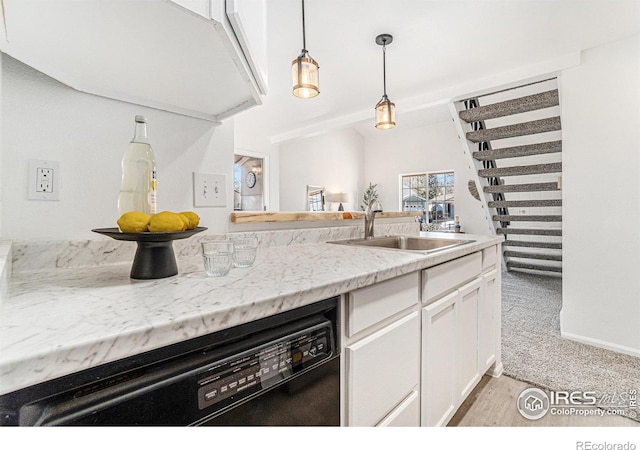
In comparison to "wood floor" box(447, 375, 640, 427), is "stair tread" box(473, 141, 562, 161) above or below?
above

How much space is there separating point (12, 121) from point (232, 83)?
60 cm

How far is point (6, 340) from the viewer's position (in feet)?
1.23

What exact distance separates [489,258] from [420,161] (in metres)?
5.52

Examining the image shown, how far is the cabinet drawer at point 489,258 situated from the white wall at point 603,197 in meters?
1.18

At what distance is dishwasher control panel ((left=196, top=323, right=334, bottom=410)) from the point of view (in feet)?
1.67

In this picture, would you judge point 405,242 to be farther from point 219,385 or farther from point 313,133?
point 313,133

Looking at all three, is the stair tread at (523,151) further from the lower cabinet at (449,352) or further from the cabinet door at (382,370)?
the cabinet door at (382,370)

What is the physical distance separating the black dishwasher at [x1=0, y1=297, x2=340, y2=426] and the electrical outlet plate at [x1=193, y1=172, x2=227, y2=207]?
71 cm

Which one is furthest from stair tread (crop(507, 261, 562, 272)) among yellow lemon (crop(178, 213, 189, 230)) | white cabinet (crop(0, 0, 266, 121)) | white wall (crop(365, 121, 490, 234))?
yellow lemon (crop(178, 213, 189, 230))

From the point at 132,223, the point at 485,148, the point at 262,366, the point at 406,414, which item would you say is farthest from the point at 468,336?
the point at 485,148

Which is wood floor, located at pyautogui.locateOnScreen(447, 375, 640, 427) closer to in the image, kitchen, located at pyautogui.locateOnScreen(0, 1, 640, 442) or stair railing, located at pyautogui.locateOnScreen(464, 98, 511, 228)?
kitchen, located at pyautogui.locateOnScreen(0, 1, 640, 442)

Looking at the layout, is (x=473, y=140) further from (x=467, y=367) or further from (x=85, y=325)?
(x=85, y=325)

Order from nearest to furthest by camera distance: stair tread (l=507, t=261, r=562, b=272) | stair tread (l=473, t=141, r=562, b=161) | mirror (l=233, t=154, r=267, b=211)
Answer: stair tread (l=473, t=141, r=562, b=161) < stair tread (l=507, t=261, r=562, b=272) < mirror (l=233, t=154, r=267, b=211)
